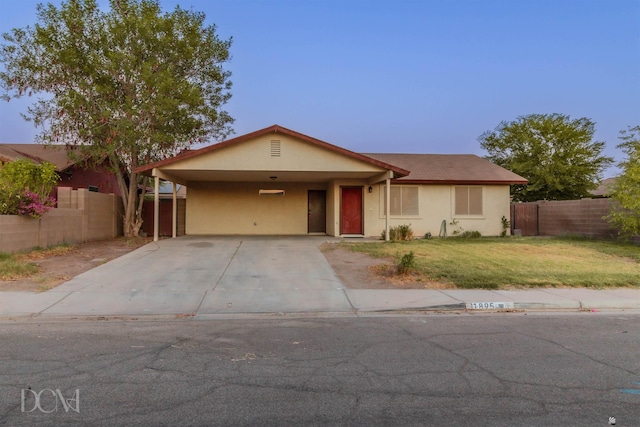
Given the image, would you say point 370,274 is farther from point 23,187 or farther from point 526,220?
point 526,220

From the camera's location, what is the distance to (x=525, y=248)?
16828 millimetres

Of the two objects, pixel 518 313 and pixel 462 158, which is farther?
pixel 462 158

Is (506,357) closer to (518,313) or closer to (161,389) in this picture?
(518,313)

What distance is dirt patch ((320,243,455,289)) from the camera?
10086mm

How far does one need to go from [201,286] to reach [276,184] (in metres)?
13.1

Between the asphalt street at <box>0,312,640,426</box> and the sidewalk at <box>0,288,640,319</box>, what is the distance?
0.73 metres

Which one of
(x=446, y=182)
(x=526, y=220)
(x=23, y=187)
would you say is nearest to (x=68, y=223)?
(x=23, y=187)

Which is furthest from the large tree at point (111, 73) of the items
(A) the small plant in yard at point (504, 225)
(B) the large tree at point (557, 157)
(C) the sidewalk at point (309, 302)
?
(B) the large tree at point (557, 157)

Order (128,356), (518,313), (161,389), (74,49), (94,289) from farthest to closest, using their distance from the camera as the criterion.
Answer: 1. (74,49)
2. (94,289)
3. (518,313)
4. (128,356)
5. (161,389)

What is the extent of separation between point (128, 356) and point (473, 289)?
7118 millimetres

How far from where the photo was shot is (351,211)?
2117cm

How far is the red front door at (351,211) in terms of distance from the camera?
21.1 m

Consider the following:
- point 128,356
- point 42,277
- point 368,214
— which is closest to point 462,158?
point 368,214

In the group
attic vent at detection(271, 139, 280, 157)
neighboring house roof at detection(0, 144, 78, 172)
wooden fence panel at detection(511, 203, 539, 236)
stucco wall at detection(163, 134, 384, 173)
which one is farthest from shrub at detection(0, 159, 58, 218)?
wooden fence panel at detection(511, 203, 539, 236)
